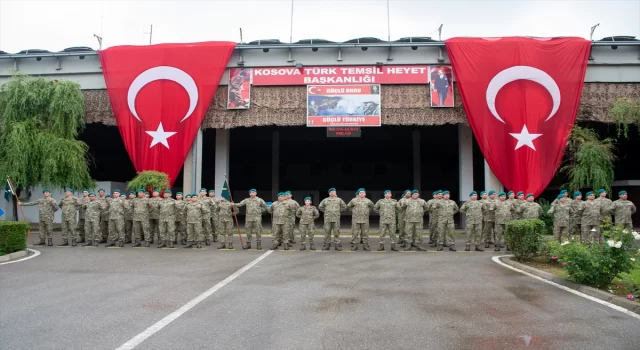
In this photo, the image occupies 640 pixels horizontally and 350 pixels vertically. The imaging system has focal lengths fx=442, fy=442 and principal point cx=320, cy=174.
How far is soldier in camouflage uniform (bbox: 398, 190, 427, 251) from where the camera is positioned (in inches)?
529

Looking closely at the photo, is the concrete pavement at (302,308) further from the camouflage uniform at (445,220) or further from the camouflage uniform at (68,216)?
the camouflage uniform at (68,216)

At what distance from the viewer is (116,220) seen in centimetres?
1416

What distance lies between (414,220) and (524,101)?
27.4 ft

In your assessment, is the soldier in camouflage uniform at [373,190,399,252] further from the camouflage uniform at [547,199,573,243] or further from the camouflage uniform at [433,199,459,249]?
the camouflage uniform at [547,199,573,243]

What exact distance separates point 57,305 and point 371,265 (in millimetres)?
6291

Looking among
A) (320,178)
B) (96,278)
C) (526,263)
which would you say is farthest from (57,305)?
(320,178)

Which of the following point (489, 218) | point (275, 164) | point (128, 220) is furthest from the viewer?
point (275, 164)

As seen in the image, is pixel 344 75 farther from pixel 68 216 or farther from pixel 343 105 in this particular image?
pixel 68 216

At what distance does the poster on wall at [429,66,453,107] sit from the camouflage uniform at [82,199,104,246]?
13354 mm

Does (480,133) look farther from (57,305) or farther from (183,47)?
(57,305)

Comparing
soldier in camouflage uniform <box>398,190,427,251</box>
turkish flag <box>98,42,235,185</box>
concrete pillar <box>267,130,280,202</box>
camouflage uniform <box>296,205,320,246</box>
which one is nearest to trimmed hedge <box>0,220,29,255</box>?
turkish flag <box>98,42,235,185</box>

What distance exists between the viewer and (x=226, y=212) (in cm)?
1395

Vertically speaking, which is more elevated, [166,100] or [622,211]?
[166,100]

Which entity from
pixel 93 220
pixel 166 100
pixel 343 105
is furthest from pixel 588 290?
pixel 166 100
